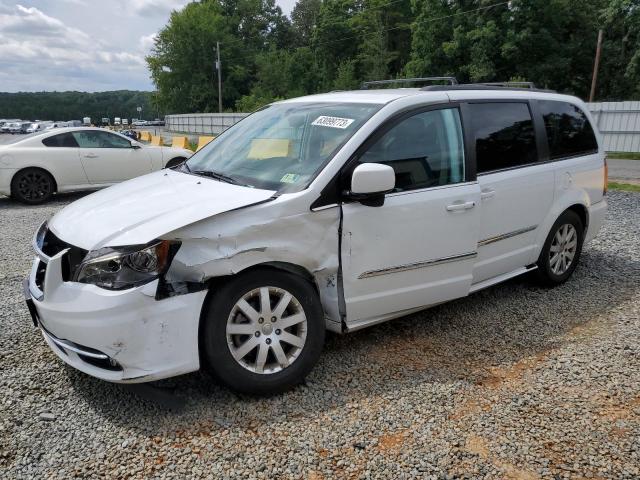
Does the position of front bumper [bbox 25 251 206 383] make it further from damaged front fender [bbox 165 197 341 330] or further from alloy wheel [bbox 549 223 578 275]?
alloy wheel [bbox 549 223 578 275]

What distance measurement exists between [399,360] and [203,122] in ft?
132

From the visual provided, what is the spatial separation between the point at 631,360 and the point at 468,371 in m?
1.16

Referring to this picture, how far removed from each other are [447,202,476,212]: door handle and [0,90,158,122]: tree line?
11354cm

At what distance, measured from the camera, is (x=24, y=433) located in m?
2.66

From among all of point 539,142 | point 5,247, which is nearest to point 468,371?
point 539,142

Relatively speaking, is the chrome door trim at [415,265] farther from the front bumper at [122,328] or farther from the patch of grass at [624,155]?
the patch of grass at [624,155]

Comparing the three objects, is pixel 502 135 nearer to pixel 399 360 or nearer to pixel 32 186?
pixel 399 360

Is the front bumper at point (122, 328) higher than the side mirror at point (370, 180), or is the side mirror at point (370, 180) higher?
the side mirror at point (370, 180)

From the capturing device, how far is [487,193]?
375cm

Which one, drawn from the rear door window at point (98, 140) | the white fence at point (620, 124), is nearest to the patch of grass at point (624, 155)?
the white fence at point (620, 124)

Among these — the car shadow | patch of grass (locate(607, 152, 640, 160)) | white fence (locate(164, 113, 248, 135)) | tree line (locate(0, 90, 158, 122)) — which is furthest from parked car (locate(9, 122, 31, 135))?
the car shadow

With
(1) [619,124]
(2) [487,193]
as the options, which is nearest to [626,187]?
(2) [487,193]

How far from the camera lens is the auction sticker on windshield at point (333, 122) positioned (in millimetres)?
3371

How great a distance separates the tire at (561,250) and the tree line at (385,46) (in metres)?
33.5
